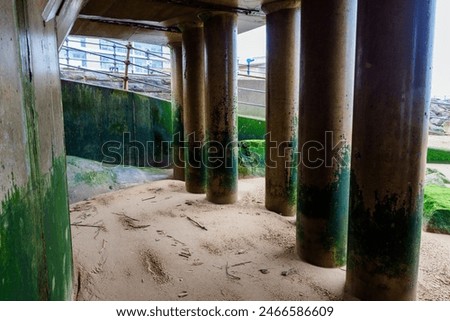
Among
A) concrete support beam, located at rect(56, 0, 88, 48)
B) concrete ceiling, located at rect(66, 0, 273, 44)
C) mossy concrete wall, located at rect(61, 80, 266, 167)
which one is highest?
concrete ceiling, located at rect(66, 0, 273, 44)

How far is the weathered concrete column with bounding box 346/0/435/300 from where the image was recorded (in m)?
2.63

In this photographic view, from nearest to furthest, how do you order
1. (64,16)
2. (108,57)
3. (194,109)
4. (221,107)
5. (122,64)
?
(64,16) → (221,107) → (194,109) → (108,57) → (122,64)

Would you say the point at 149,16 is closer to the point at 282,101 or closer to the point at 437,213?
the point at 282,101

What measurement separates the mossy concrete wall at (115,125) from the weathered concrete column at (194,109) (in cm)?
311

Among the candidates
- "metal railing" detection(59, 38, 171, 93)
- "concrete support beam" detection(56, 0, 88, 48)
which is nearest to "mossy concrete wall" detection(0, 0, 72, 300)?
"concrete support beam" detection(56, 0, 88, 48)

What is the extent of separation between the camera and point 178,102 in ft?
26.2

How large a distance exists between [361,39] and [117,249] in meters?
3.47

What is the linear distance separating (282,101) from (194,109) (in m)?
2.14

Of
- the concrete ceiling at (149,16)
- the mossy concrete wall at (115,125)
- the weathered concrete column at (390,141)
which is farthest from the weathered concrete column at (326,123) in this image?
the mossy concrete wall at (115,125)

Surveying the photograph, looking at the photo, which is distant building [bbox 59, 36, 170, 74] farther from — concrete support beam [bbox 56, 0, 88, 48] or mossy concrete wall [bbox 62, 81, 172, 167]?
concrete support beam [bbox 56, 0, 88, 48]

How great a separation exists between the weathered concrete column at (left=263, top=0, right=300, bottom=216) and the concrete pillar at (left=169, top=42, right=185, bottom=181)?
9.35 feet

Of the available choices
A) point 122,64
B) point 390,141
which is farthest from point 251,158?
point 122,64
